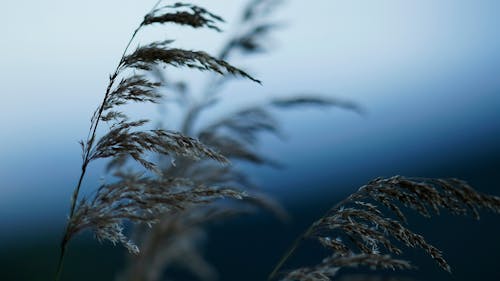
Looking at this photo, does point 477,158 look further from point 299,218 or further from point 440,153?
point 299,218

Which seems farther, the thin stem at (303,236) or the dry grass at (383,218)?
the thin stem at (303,236)

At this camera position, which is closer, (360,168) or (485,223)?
(485,223)

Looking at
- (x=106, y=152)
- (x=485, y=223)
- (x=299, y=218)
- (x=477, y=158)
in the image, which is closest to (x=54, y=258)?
(x=299, y=218)

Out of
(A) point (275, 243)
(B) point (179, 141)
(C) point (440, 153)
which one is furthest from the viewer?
(C) point (440, 153)

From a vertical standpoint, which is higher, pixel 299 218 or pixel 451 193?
pixel 451 193

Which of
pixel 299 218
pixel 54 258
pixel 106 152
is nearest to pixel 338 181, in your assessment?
pixel 299 218

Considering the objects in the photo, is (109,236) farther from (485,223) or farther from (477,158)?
(477,158)

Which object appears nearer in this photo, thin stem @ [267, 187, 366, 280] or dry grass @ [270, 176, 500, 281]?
dry grass @ [270, 176, 500, 281]

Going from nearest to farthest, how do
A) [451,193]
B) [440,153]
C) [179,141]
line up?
[451,193], [179,141], [440,153]

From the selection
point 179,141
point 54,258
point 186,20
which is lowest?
point 54,258
